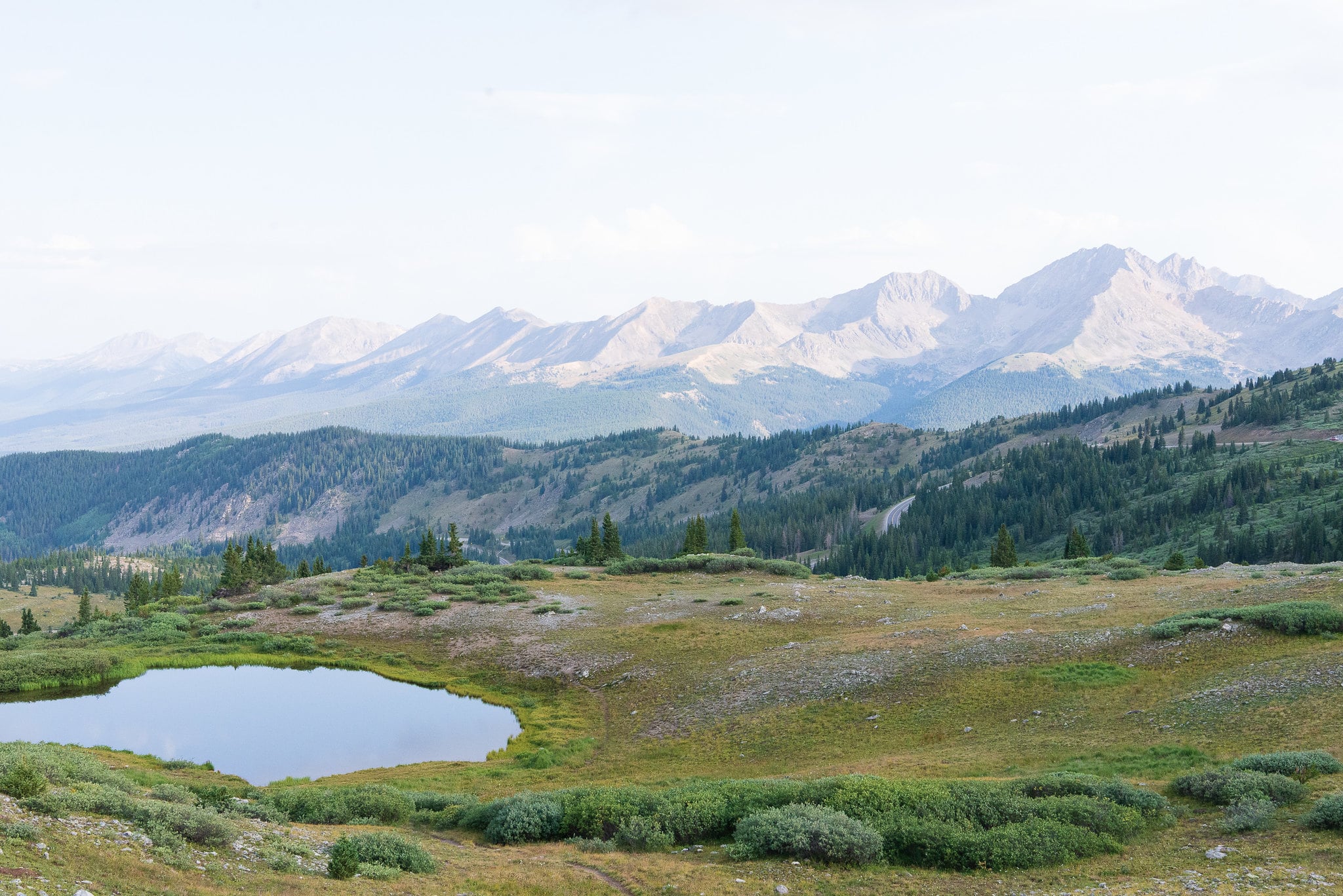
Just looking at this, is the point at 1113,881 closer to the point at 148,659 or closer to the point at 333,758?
the point at 333,758

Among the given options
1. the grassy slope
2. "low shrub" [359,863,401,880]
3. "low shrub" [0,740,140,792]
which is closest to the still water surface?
the grassy slope

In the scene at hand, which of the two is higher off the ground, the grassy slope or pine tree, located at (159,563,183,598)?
the grassy slope

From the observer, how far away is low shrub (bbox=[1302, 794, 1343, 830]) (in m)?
19.7

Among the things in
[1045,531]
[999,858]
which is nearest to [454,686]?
[999,858]

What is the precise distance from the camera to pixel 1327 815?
65.3ft

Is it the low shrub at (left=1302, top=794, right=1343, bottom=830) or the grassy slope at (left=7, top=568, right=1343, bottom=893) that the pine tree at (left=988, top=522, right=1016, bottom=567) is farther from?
the low shrub at (left=1302, top=794, right=1343, bottom=830)

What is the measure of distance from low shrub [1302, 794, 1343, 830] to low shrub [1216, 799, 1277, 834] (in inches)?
32.6

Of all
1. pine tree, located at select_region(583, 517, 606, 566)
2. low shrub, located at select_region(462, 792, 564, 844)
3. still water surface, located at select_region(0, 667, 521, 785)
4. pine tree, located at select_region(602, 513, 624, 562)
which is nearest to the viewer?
low shrub, located at select_region(462, 792, 564, 844)

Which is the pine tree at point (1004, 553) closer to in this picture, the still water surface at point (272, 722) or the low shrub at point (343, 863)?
the still water surface at point (272, 722)

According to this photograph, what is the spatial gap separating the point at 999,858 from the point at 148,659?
6311 cm

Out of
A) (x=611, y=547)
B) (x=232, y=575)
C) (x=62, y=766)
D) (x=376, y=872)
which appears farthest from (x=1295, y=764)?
(x=232, y=575)

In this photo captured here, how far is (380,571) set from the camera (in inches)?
3706

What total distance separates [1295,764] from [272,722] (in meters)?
49.4

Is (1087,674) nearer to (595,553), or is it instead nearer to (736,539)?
(595,553)
